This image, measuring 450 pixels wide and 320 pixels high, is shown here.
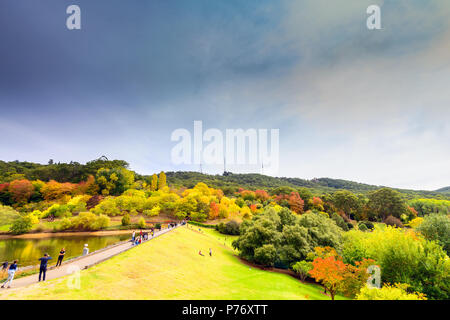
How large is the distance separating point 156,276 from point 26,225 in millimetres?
47934

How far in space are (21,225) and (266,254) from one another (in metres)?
55.7

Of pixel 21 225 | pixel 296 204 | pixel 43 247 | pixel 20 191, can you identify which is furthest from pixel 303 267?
pixel 20 191

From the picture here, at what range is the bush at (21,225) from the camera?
42.7 metres

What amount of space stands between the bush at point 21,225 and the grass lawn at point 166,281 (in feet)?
126

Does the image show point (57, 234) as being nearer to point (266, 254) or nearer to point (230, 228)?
point (230, 228)

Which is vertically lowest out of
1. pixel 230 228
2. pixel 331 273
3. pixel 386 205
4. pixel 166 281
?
pixel 230 228

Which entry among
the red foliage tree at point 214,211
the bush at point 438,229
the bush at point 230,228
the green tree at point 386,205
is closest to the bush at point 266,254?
the bush at point 230,228

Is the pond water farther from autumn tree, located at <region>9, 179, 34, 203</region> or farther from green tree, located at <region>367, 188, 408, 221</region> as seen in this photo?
green tree, located at <region>367, 188, 408, 221</region>

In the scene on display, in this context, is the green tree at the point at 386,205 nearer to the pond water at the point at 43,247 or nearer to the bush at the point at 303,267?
the bush at the point at 303,267

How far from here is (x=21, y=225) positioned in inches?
1703

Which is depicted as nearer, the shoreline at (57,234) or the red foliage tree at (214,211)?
the shoreline at (57,234)
